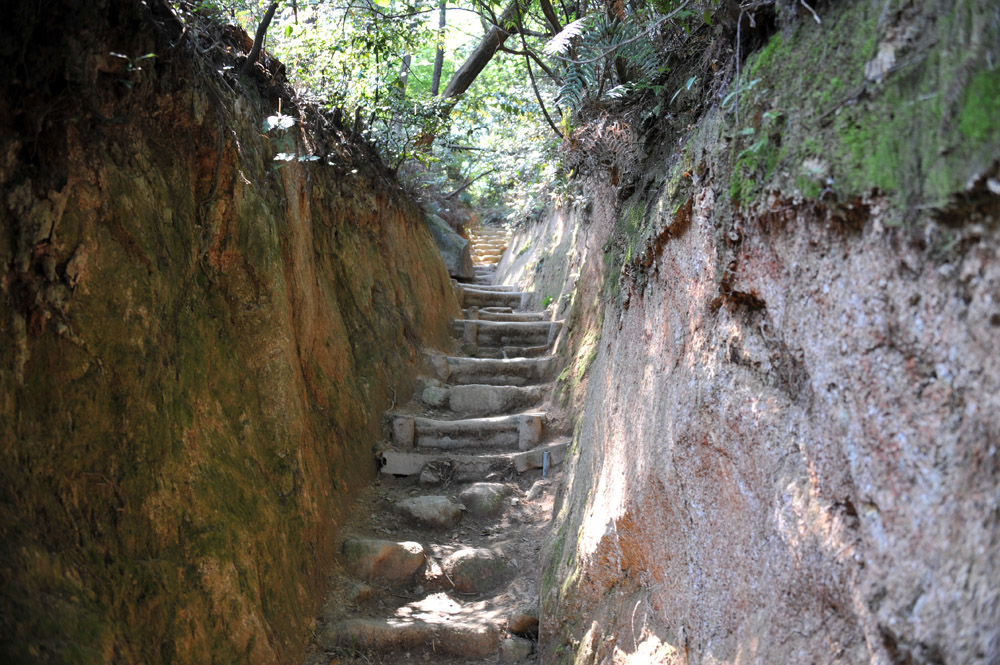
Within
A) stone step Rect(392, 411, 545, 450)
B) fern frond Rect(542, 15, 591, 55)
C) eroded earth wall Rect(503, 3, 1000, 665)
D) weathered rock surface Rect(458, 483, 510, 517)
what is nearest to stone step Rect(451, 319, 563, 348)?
stone step Rect(392, 411, 545, 450)

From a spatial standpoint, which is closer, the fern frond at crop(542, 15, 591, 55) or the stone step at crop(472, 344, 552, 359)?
the fern frond at crop(542, 15, 591, 55)

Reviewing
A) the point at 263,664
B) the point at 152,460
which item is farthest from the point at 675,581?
the point at 152,460

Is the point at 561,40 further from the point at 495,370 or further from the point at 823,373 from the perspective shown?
the point at 495,370

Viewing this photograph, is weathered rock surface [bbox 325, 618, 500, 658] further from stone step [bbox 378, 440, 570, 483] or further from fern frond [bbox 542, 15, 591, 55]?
fern frond [bbox 542, 15, 591, 55]

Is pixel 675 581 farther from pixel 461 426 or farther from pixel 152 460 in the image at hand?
pixel 461 426

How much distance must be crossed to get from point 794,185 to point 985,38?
0.64 metres

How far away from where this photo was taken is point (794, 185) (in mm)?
2025

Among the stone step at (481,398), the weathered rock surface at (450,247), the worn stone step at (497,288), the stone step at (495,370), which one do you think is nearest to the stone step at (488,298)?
the worn stone step at (497,288)

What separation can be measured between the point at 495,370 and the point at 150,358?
447 centimetres

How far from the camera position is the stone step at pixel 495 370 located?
6.98 meters

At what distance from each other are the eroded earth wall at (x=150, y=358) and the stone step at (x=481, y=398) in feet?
6.45

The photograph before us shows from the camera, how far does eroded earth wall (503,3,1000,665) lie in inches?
55.4

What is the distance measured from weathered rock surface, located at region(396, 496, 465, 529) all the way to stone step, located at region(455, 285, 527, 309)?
4932 mm

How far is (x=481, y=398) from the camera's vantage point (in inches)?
259
